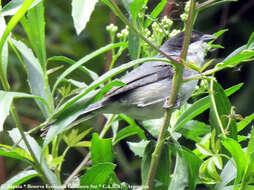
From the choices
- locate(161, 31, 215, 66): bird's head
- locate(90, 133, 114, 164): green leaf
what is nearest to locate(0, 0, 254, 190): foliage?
locate(90, 133, 114, 164): green leaf

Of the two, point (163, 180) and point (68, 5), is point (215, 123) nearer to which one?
point (163, 180)

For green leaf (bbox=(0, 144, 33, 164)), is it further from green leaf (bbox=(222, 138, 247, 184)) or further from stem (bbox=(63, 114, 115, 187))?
green leaf (bbox=(222, 138, 247, 184))

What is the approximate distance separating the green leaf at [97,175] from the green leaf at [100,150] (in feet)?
0.35

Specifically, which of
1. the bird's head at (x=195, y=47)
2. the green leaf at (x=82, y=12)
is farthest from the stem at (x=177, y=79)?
the bird's head at (x=195, y=47)

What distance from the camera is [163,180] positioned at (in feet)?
6.08

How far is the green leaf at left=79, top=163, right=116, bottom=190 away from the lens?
1691 mm

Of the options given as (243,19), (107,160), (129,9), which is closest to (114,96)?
(107,160)

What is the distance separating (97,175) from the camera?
1.72 metres

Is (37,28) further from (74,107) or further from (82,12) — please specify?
(82,12)

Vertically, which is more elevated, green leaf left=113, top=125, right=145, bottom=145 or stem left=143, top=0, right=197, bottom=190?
stem left=143, top=0, right=197, bottom=190

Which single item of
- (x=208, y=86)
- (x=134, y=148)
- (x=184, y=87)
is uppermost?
(x=208, y=86)

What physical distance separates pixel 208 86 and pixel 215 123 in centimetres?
17

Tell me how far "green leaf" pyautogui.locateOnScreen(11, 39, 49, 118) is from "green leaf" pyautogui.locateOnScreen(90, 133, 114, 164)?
0.38 m

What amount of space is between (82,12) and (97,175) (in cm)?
77
